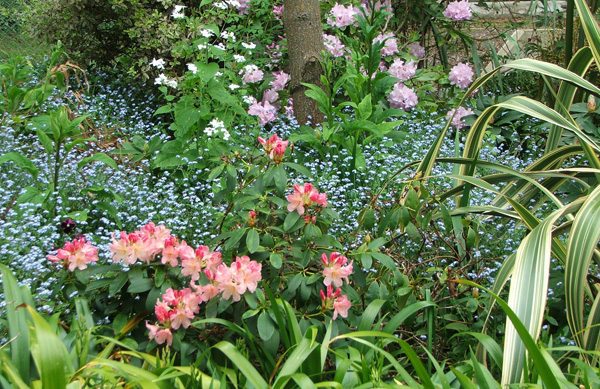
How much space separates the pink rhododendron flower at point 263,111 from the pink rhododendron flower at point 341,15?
919 millimetres

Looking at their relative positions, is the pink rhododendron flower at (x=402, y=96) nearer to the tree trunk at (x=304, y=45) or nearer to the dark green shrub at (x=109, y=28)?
the tree trunk at (x=304, y=45)

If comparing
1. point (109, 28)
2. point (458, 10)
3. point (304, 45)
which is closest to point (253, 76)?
point (304, 45)

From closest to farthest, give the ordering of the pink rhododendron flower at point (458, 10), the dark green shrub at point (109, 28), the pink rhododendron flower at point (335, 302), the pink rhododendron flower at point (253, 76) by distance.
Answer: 1. the pink rhododendron flower at point (335, 302)
2. the pink rhododendron flower at point (253, 76)
3. the dark green shrub at point (109, 28)
4. the pink rhododendron flower at point (458, 10)

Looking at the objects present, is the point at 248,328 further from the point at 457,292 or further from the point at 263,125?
the point at 263,125

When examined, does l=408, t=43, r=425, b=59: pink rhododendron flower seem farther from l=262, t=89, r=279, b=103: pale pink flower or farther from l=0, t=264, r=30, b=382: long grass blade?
l=0, t=264, r=30, b=382: long grass blade

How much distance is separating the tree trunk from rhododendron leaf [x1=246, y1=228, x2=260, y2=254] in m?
2.20

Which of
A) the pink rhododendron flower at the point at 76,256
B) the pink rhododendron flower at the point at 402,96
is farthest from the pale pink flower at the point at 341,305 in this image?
the pink rhododendron flower at the point at 402,96

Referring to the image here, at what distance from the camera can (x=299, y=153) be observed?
11.9 ft

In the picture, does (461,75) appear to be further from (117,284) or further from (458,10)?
(117,284)

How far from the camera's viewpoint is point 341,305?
1.80 metres

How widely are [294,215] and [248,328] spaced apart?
0.37 m

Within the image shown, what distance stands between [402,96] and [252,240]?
2.56m

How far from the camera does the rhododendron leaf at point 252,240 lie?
5.95 ft

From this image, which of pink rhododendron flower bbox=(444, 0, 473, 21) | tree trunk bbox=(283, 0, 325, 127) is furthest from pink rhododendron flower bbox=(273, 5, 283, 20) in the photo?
pink rhododendron flower bbox=(444, 0, 473, 21)
